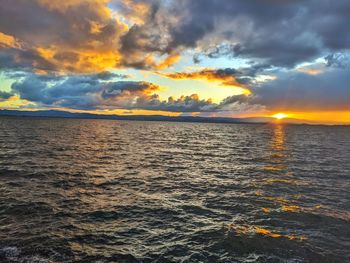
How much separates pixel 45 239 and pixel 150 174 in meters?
16.6

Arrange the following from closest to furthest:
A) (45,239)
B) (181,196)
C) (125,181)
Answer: (45,239), (181,196), (125,181)

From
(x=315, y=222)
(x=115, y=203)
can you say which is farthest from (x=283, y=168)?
(x=115, y=203)

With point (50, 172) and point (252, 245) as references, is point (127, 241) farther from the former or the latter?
point (50, 172)

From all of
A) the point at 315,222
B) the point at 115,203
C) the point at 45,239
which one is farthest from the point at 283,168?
the point at 45,239

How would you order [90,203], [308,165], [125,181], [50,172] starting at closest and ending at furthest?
[90,203], [125,181], [50,172], [308,165]

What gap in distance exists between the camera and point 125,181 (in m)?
25.5

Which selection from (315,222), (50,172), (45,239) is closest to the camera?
(45,239)

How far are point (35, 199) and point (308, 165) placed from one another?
3380 cm

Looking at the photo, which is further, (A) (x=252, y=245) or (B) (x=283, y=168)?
(B) (x=283, y=168)

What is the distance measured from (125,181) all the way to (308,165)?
26103 millimetres

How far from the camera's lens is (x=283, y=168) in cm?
3506

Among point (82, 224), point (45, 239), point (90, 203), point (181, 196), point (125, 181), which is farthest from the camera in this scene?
point (125, 181)

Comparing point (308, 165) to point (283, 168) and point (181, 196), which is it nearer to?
point (283, 168)

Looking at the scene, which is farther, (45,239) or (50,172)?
(50,172)
